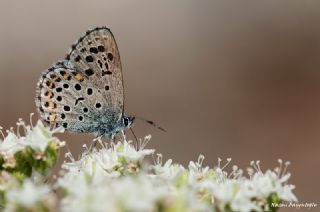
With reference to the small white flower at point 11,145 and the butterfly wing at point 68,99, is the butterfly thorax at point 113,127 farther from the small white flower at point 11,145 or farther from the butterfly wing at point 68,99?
the small white flower at point 11,145

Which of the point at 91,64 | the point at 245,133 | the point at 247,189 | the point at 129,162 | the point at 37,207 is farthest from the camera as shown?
the point at 245,133

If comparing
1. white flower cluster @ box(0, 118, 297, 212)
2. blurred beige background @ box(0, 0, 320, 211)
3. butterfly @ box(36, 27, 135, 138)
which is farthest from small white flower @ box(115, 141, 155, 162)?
blurred beige background @ box(0, 0, 320, 211)

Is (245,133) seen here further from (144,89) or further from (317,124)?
(144,89)

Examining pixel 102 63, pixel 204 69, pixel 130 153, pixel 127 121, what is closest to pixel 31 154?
pixel 130 153

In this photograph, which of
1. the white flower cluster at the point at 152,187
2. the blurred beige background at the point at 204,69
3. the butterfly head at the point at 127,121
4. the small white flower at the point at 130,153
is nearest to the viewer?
the white flower cluster at the point at 152,187

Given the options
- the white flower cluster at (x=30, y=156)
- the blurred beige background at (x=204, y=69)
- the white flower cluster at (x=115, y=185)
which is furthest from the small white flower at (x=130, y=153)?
the blurred beige background at (x=204, y=69)

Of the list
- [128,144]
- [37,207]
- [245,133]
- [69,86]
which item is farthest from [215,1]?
[37,207]

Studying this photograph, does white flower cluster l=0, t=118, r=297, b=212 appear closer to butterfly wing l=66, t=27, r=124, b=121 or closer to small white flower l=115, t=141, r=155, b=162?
small white flower l=115, t=141, r=155, b=162
